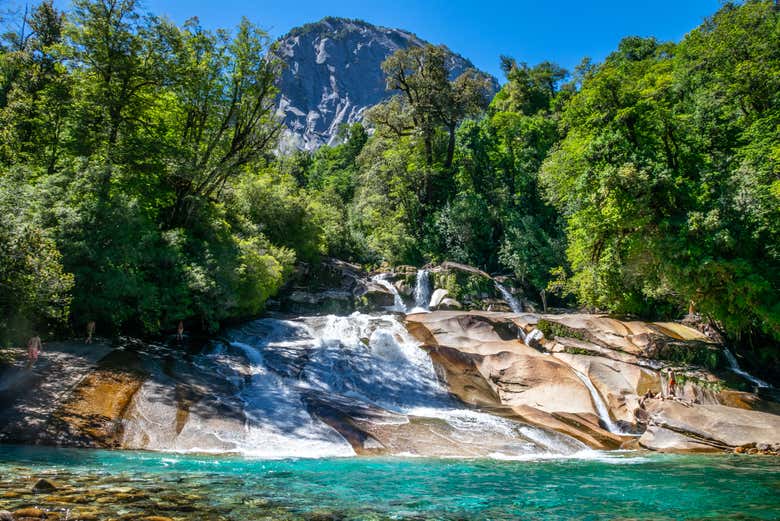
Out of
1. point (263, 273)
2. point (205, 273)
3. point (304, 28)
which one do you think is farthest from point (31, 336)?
point (304, 28)

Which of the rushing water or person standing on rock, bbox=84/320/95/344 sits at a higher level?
person standing on rock, bbox=84/320/95/344

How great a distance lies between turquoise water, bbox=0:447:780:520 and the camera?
5816 millimetres

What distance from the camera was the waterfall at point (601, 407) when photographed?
15.1m

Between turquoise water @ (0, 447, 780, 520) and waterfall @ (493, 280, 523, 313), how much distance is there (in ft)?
70.0

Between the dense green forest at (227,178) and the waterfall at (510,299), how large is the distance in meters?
8.43

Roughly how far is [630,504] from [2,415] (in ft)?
44.8

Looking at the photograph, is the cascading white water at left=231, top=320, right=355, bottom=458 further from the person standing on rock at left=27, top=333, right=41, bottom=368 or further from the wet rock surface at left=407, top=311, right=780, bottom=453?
the wet rock surface at left=407, top=311, right=780, bottom=453

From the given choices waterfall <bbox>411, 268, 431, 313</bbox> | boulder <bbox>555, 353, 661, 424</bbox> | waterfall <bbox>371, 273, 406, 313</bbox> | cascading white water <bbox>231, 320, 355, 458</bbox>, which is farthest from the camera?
waterfall <bbox>411, 268, 431, 313</bbox>

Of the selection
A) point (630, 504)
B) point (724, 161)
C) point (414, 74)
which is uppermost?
point (414, 74)

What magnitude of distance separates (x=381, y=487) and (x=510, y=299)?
26872 millimetres

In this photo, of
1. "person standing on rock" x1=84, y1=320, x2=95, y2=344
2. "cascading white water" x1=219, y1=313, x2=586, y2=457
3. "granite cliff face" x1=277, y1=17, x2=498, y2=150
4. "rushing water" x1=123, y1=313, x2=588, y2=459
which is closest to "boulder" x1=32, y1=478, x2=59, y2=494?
"rushing water" x1=123, y1=313, x2=588, y2=459

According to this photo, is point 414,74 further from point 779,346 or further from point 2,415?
point 2,415

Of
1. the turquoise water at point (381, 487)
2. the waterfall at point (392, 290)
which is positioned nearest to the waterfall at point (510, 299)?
the waterfall at point (392, 290)

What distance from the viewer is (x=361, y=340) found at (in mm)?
20266
